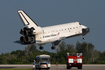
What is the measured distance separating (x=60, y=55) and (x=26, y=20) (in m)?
31.0

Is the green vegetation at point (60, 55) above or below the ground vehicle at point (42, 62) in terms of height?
above

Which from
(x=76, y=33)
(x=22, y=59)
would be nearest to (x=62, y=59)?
(x=22, y=59)

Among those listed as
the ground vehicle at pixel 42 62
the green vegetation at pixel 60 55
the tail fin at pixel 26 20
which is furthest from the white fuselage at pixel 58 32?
the green vegetation at pixel 60 55

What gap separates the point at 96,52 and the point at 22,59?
21.7m

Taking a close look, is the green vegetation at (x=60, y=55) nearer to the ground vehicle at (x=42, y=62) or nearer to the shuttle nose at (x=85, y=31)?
the shuttle nose at (x=85, y=31)

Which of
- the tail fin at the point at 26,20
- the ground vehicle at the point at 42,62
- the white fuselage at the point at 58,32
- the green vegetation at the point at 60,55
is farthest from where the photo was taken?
the green vegetation at the point at 60,55

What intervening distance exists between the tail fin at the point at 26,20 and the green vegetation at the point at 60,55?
2637cm

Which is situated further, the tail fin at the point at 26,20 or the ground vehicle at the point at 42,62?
the tail fin at the point at 26,20

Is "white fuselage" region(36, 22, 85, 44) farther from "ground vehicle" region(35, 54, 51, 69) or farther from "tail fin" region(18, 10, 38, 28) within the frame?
"ground vehicle" region(35, 54, 51, 69)

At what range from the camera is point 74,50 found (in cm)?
8781

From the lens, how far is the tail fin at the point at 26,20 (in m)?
50.2

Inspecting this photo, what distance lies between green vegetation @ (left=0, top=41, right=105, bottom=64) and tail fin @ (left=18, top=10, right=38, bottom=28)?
26.4 metres

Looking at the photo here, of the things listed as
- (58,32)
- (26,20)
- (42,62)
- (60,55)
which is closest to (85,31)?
(58,32)

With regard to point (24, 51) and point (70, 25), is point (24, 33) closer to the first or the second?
point (70, 25)
